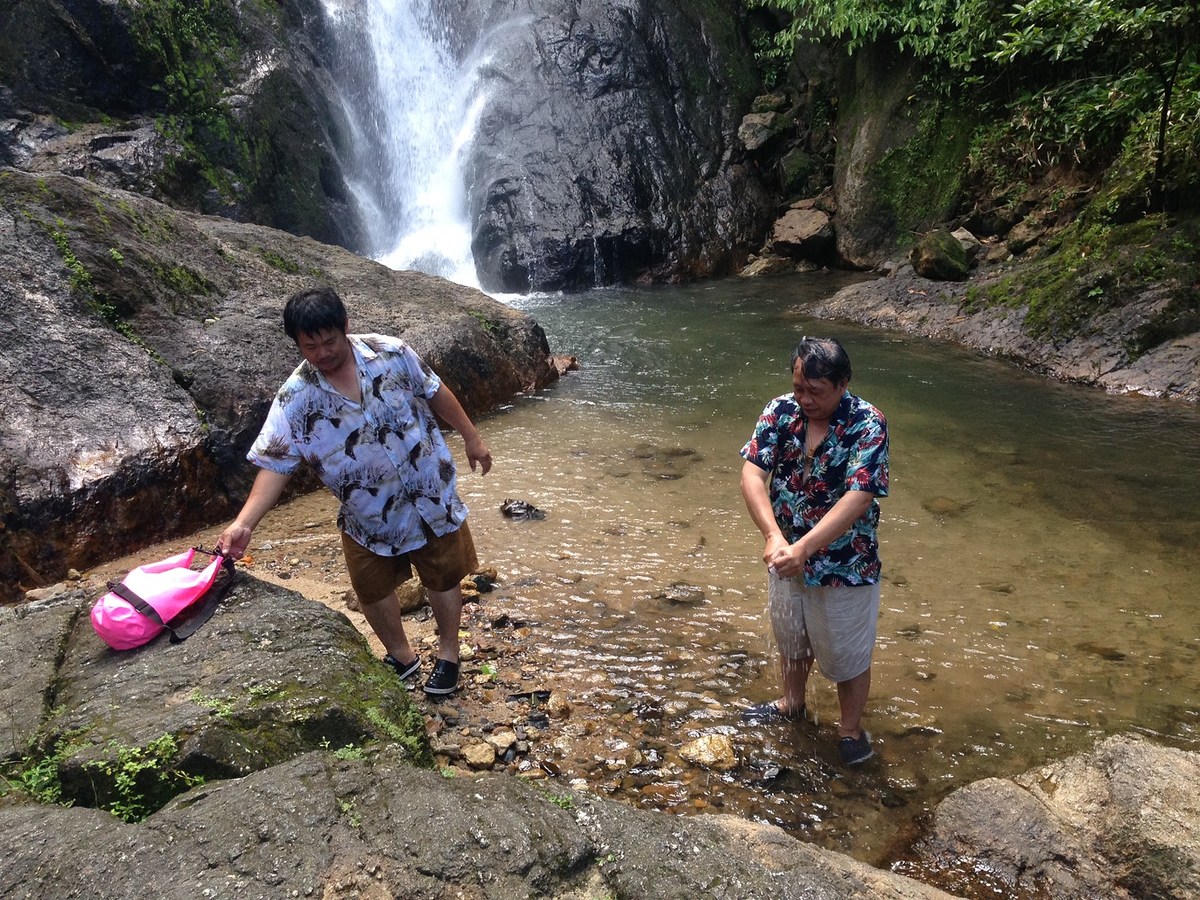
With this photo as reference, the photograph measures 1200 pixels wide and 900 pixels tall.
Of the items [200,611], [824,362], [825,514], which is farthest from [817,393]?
[200,611]

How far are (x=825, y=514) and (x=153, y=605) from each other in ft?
7.56

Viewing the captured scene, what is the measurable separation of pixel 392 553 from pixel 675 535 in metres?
2.38

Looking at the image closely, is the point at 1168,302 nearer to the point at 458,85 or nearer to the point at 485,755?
the point at 485,755

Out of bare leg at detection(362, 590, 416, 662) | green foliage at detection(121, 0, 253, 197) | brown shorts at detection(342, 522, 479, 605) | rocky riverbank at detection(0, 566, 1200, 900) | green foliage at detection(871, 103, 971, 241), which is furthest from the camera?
green foliage at detection(121, 0, 253, 197)

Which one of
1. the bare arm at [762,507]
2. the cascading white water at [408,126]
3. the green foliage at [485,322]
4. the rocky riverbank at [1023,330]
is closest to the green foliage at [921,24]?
the rocky riverbank at [1023,330]

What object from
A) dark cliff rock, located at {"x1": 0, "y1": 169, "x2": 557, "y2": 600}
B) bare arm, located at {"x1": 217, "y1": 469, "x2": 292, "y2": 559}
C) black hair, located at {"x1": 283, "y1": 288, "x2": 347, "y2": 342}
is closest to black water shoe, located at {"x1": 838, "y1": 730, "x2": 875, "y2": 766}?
bare arm, located at {"x1": 217, "y1": 469, "x2": 292, "y2": 559}

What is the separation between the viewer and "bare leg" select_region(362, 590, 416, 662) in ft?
11.0

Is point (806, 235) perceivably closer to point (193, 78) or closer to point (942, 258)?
point (942, 258)

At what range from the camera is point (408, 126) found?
709 inches

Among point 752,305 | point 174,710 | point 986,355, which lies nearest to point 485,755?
point 174,710

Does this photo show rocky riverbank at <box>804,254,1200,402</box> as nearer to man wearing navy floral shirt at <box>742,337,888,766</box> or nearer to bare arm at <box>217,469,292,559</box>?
man wearing navy floral shirt at <box>742,337,888,766</box>

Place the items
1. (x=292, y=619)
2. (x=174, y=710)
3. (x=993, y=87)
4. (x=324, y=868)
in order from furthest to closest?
(x=993, y=87) → (x=292, y=619) → (x=174, y=710) → (x=324, y=868)

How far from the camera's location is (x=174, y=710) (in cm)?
224

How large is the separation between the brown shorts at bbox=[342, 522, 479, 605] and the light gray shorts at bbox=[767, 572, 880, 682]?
1294 mm
